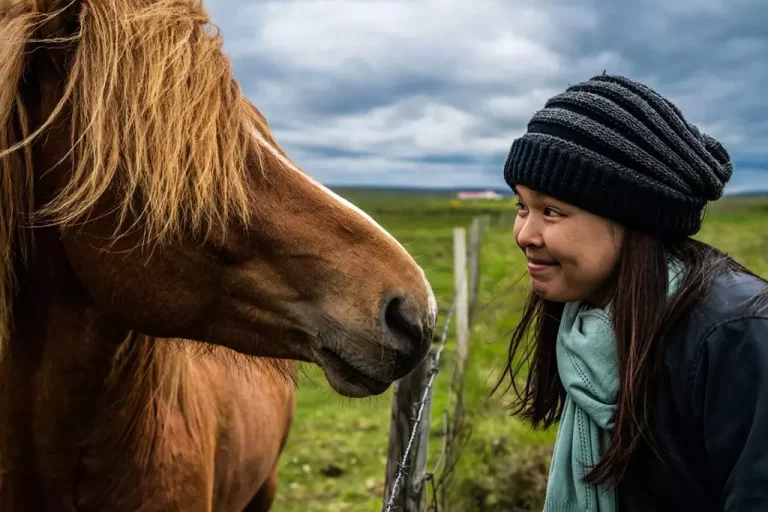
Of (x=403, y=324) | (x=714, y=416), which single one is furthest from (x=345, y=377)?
(x=714, y=416)

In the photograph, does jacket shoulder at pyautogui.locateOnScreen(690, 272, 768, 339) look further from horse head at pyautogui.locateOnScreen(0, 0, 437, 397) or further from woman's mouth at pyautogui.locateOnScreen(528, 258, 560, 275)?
horse head at pyautogui.locateOnScreen(0, 0, 437, 397)

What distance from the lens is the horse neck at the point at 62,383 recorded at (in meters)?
1.95

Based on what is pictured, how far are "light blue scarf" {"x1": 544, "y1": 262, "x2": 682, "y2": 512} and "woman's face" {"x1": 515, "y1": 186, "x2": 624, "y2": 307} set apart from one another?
0.11 metres

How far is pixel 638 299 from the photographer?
69.2 inches

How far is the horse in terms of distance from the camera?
1.74 meters

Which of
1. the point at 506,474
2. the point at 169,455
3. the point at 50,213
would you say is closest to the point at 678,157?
the point at 50,213

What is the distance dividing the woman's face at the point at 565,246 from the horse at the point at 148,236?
358 mm

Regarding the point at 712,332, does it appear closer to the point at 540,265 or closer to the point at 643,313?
the point at 643,313

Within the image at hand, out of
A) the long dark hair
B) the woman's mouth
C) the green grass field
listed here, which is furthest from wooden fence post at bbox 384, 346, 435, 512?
the long dark hair

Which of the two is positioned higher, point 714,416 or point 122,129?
point 122,129

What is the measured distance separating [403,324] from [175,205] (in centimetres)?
68

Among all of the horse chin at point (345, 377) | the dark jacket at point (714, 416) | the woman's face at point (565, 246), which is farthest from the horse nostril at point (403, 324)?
the dark jacket at point (714, 416)

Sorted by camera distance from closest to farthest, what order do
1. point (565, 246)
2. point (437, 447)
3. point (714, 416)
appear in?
point (714, 416) < point (565, 246) < point (437, 447)

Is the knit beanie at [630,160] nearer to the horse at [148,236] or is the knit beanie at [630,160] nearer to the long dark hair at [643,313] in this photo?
the long dark hair at [643,313]
